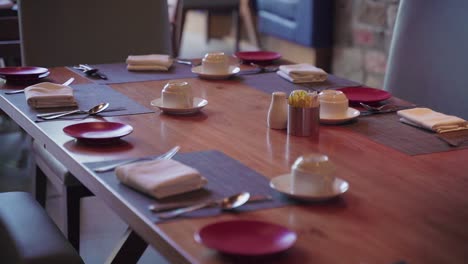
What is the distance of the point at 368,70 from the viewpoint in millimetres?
5004

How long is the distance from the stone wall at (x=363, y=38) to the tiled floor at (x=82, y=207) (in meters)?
2.06

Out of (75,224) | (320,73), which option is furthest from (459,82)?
(75,224)

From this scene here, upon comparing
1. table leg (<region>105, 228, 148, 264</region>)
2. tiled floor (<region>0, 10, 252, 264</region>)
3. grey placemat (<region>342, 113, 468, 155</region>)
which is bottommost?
tiled floor (<region>0, 10, 252, 264</region>)

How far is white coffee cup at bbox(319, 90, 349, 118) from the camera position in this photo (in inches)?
79.0

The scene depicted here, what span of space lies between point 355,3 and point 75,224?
2997 mm

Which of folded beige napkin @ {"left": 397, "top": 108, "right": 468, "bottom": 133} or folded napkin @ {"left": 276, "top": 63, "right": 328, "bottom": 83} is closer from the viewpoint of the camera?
folded beige napkin @ {"left": 397, "top": 108, "right": 468, "bottom": 133}

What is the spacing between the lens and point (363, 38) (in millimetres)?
5008

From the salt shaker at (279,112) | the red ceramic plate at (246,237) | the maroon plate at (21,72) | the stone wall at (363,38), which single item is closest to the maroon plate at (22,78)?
the maroon plate at (21,72)

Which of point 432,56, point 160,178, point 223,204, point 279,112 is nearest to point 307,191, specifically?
point 223,204

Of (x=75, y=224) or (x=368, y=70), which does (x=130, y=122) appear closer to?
(x=75, y=224)

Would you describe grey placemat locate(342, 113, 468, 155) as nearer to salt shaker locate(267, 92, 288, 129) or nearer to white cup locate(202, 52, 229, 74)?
salt shaker locate(267, 92, 288, 129)

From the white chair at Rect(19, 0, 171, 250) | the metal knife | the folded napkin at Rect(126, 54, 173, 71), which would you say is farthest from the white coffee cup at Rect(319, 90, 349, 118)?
the white chair at Rect(19, 0, 171, 250)

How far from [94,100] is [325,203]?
37.2 inches

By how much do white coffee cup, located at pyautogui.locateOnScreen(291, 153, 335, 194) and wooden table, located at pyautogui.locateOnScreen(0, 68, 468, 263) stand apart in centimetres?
3
